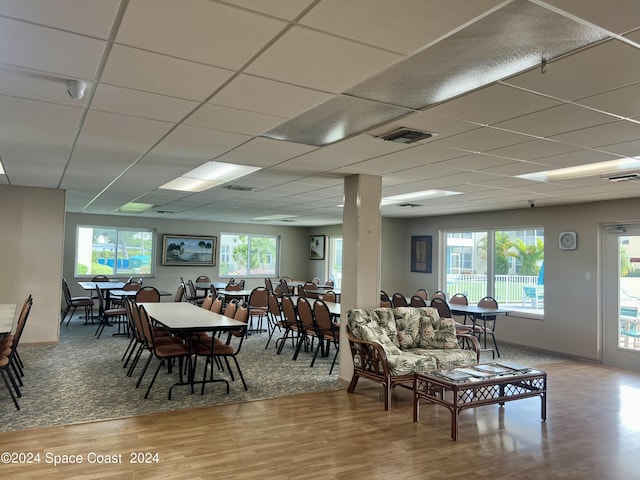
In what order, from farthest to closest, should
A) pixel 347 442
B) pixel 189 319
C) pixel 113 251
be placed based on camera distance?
pixel 113 251 → pixel 189 319 → pixel 347 442

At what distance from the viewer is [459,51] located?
220 centimetres

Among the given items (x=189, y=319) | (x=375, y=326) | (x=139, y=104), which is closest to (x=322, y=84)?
(x=139, y=104)

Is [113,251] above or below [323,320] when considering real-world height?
above

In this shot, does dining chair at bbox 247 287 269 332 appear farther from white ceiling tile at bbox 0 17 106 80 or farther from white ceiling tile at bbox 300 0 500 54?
white ceiling tile at bbox 300 0 500 54

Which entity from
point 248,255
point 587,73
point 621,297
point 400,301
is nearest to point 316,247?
point 248,255

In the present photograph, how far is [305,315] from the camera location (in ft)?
20.4

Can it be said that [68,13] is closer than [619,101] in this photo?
Yes

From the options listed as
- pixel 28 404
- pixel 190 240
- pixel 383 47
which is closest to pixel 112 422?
pixel 28 404

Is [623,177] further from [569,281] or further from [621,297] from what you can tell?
[569,281]

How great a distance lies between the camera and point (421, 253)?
1027 centimetres

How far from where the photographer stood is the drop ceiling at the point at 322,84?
6.06 feet

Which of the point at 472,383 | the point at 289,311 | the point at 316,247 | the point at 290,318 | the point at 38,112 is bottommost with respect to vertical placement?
the point at 472,383

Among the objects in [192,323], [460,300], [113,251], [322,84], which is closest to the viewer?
[322,84]

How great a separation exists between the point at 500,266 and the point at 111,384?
22.8 ft
